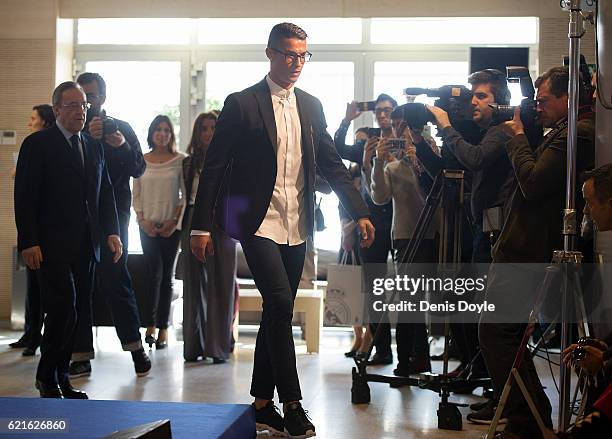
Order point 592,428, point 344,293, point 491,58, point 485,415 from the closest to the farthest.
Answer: point 592,428 → point 485,415 → point 344,293 → point 491,58

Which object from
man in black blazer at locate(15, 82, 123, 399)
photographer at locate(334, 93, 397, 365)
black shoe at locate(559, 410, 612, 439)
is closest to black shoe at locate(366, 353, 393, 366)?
photographer at locate(334, 93, 397, 365)

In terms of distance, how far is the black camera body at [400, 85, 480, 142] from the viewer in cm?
387

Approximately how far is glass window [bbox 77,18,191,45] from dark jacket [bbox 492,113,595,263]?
582 cm

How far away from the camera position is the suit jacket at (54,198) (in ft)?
12.6

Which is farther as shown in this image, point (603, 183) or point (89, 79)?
point (89, 79)

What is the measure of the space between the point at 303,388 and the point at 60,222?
4.63 ft

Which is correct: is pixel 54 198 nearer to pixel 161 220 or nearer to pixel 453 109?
pixel 453 109

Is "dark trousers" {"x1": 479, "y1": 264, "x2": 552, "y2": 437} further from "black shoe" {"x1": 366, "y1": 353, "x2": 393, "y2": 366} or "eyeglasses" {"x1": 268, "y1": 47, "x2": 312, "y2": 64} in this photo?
"black shoe" {"x1": 366, "y1": 353, "x2": 393, "y2": 366}

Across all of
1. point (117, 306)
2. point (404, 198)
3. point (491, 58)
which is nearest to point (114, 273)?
point (117, 306)

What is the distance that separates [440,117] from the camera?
3738 millimetres

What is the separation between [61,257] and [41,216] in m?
0.20

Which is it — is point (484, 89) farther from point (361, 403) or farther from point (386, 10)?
point (386, 10)

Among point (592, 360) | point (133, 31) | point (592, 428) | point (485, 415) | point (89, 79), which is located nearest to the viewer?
point (592, 428)

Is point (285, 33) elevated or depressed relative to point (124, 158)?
elevated
